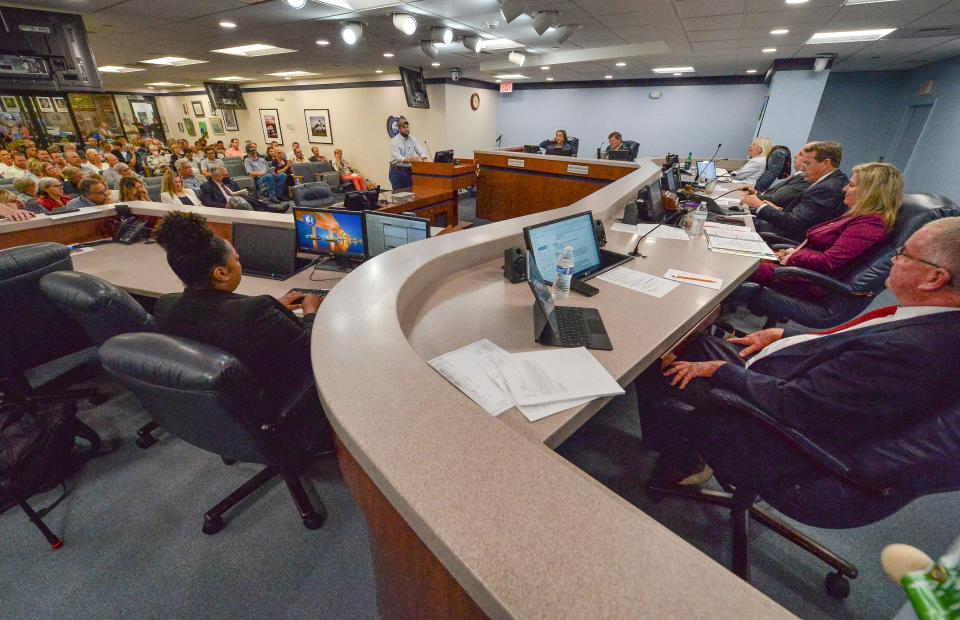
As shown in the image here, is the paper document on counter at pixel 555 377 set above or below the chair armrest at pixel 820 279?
above

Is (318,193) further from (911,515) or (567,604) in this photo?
(911,515)

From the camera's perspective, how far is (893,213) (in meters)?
2.10

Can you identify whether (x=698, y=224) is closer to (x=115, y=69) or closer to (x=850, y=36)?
(x=850, y=36)

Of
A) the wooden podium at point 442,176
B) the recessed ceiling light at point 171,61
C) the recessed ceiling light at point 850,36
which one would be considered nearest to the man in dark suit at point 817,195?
the recessed ceiling light at point 850,36

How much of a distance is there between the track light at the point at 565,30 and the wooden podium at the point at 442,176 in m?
1.95

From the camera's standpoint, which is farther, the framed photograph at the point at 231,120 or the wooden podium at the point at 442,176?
the framed photograph at the point at 231,120

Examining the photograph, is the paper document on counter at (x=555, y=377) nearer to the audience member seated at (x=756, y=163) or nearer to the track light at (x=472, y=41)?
the track light at (x=472, y=41)

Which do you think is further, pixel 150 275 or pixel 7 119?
pixel 7 119

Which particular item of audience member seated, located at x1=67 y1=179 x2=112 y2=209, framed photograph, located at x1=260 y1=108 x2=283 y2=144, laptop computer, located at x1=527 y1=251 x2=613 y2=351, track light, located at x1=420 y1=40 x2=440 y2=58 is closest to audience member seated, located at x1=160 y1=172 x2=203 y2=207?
audience member seated, located at x1=67 y1=179 x2=112 y2=209

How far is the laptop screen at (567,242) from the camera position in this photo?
5.37 feet

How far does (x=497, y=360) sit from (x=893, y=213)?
2.54m

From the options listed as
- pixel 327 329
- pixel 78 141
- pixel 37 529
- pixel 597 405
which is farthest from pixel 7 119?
pixel 597 405

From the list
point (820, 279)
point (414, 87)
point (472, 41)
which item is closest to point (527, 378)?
point (820, 279)

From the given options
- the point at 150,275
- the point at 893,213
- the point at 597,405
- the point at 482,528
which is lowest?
the point at 150,275
